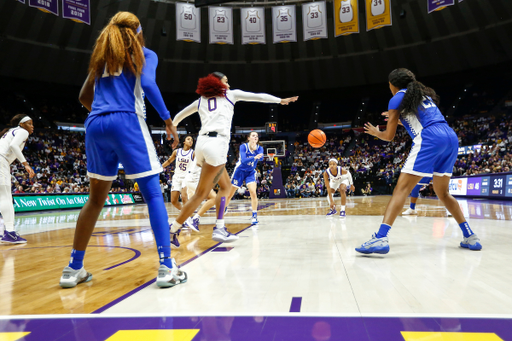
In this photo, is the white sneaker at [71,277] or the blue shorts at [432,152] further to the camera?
the blue shorts at [432,152]

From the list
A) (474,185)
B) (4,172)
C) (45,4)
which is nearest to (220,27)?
(45,4)

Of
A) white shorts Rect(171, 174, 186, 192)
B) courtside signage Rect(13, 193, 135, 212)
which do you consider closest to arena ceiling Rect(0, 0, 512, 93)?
courtside signage Rect(13, 193, 135, 212)

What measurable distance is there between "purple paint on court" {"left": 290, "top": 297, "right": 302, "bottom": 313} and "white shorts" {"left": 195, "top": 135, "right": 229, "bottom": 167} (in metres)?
2.16

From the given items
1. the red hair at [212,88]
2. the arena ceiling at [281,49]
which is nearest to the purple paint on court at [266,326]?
the red hair at [212,88]

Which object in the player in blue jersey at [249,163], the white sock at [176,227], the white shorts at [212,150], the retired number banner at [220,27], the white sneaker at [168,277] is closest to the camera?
the white sneaker at [168,277]

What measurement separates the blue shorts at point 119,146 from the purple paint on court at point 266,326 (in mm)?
1063

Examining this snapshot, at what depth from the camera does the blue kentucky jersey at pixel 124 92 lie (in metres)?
2.50

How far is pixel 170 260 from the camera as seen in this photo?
2.55 metres

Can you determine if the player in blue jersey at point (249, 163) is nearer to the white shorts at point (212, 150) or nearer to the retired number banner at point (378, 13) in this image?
the white shorts at point (212, 150)

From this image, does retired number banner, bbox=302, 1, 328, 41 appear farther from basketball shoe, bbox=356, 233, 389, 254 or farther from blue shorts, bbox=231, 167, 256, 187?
basketball shoe, bbox=356, 233, 389, 254

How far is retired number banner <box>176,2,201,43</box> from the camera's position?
16875 millimetres

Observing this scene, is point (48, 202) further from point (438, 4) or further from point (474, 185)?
point (474, 185)

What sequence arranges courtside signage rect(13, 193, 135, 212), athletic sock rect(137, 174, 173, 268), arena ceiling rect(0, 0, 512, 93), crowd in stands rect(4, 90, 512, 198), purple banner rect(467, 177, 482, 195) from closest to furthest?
athletic sock rect(137, 174, 173, 268), courtside signage rect(13, 193, 135, 212), purple banner rect(467, 177, 482, 195), crowd in stands rect(4, 90, 512, 198), arena ceiling rect(0, 0, 512, 93)

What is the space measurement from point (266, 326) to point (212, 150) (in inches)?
100
